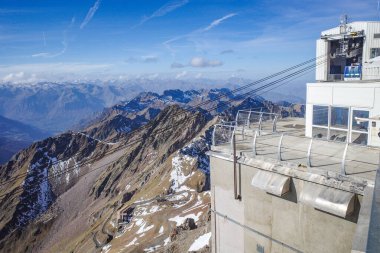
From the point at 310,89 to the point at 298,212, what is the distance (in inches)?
354

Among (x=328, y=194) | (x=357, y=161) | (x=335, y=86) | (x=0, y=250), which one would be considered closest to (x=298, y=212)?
(x=328, y=194)

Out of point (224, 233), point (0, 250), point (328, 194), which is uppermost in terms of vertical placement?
point (328, 194)

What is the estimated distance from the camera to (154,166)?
432 ft

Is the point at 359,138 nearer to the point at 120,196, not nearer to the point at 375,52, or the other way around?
the point at 375,52

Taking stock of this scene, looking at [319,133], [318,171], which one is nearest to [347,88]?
[319,133]

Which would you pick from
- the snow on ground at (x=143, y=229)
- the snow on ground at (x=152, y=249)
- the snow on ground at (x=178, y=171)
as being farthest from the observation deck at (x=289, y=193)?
the snow on ground at (x=178, y=171)

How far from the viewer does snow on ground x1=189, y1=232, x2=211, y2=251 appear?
4091 cm

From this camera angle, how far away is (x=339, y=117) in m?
17.0

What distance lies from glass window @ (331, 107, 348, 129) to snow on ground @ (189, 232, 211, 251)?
28029 millimetres

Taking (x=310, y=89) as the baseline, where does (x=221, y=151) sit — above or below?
below

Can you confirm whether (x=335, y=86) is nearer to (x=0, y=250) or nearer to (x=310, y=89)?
(x=310, y=89)

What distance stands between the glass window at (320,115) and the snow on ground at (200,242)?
27261 millimetres

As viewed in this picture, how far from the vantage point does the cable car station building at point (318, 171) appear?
10.2 meters

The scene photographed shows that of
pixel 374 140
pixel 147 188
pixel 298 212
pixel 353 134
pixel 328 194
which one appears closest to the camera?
pixel 328 194
